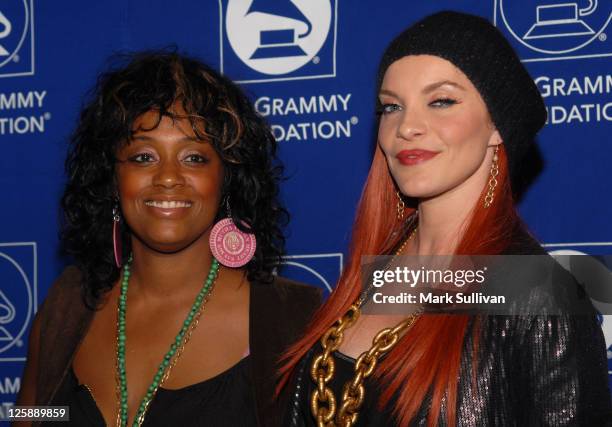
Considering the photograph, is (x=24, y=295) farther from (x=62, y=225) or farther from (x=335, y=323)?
(x=335, y=323)

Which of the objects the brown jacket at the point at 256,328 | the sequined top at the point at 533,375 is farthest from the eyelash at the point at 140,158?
the sequined top at the point at 533,375

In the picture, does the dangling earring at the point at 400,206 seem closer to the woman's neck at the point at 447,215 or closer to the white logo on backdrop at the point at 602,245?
the woman's neck at the point at 447,215

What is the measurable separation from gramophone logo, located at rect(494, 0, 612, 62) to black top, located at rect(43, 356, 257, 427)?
1179 mm

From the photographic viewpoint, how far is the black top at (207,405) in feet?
6.80

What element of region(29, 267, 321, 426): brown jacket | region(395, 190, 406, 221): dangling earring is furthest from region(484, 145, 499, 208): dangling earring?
region(29, 267, 321, 426): brown jacket

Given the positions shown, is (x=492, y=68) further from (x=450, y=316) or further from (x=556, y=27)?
(x=556, y=27)

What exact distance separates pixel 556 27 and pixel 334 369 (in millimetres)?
1239

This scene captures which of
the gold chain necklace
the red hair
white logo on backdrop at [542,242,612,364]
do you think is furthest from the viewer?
white logo on backdrop at [542,242,612,364]

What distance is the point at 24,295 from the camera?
2.87 m

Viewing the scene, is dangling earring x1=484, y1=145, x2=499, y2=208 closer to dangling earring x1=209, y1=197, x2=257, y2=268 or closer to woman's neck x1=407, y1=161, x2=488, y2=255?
woman's neck x1=407, y1=161, x2=488, y2=255

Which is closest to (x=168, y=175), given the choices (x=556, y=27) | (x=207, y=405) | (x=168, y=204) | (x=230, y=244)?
(x=168, y=204)

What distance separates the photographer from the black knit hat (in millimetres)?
1760

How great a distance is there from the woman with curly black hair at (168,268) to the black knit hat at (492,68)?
2.02ft

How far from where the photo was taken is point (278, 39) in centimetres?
269
